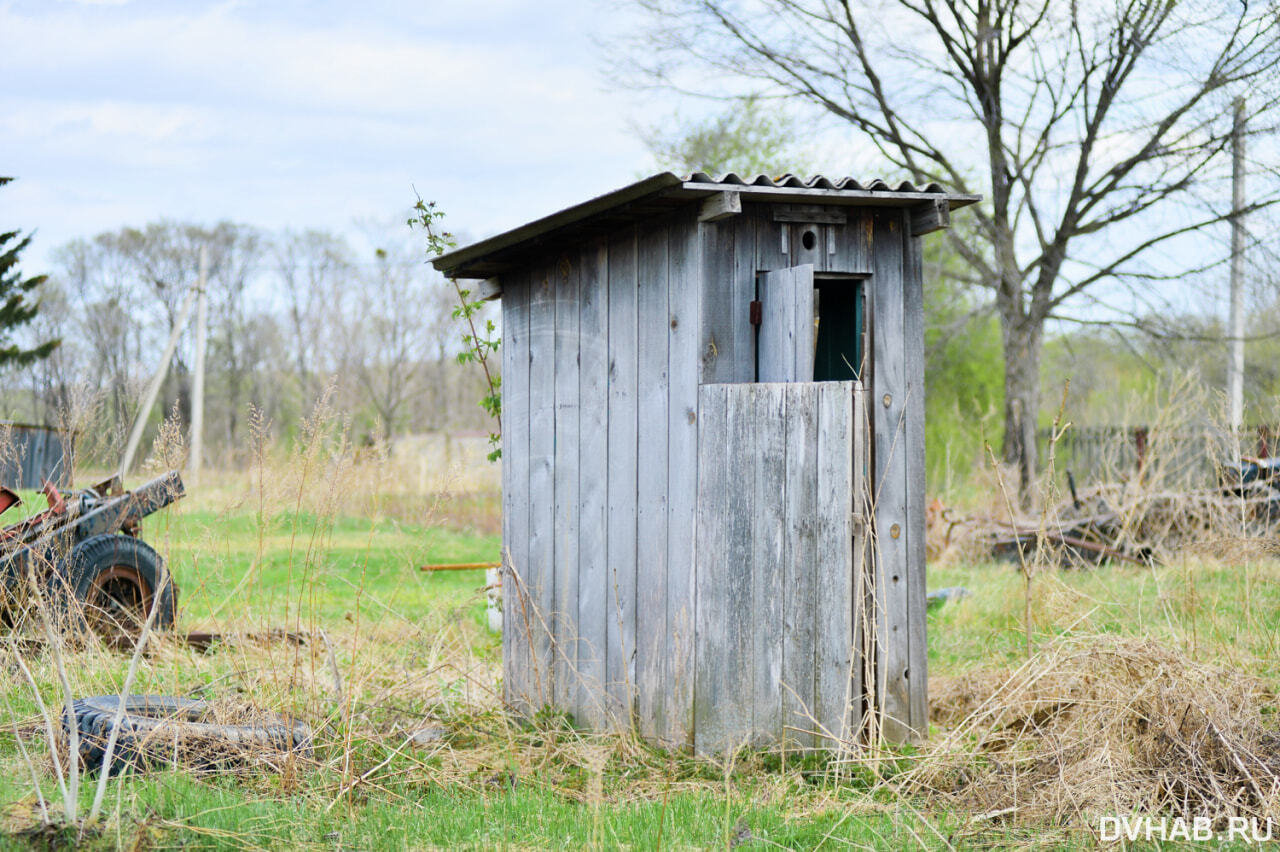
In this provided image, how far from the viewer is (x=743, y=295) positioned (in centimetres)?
A: 483

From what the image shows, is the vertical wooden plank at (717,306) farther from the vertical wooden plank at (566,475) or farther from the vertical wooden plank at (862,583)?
the vertical wooden plank at (566,475)

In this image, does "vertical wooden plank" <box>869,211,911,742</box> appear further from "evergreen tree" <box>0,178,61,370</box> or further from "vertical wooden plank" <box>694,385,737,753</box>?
"evergreen tree" <box>0,178,61,370</box>

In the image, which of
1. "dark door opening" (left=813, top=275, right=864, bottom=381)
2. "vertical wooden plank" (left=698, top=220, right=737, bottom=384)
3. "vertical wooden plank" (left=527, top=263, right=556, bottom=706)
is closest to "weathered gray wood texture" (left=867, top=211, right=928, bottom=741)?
"dark door opening" (left=813, top=275, right=864, bottom=381)

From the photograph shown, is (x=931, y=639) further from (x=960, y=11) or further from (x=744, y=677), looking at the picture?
(x=960, y=11)

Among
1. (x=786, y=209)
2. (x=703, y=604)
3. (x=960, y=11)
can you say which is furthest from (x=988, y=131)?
(x=703, y=604)

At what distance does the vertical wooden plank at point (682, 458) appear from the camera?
184 inches

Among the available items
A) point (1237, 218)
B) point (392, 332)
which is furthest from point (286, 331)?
point (1237, 218)

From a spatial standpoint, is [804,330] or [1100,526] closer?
[804,330]

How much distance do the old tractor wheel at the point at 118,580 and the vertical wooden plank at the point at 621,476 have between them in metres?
3.10

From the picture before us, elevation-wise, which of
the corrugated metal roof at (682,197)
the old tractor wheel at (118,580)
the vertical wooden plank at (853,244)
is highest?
the corrugated metal roof at (682,197)

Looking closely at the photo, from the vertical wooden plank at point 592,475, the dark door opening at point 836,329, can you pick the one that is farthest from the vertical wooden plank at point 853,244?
the vertical wooden plank at point 592,475

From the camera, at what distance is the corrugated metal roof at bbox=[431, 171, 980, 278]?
177 inches

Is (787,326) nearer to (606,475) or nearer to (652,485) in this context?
(652,485)

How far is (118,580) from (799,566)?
4868 millimetres
